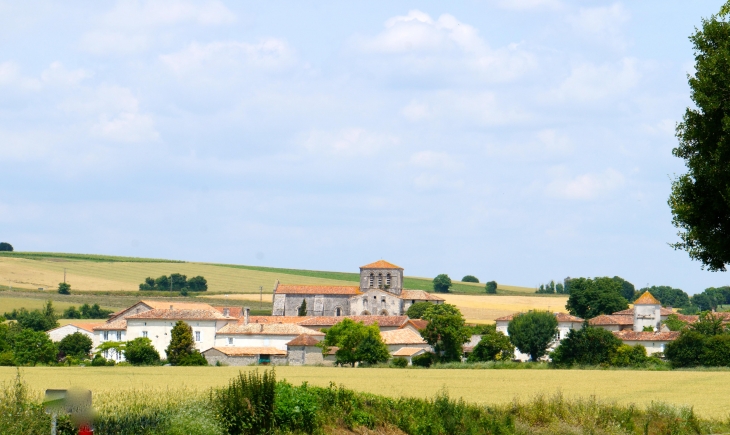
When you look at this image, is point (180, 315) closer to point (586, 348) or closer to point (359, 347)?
point (359, 347)

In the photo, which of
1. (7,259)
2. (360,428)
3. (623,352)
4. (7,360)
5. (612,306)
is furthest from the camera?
(7,259)

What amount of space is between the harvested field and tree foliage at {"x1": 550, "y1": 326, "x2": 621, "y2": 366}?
160 feet

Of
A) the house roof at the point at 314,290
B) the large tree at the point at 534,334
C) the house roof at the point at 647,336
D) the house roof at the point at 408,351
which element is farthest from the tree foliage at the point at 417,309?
the house roof at the point at 408,351

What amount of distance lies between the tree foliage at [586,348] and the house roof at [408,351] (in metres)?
12.8

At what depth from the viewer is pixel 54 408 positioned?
21922 mm

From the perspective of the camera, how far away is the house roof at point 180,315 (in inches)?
3927

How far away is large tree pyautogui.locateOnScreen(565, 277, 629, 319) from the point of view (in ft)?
446

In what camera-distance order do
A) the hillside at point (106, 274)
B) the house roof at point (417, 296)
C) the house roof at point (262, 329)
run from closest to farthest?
the house roof at point (262, 329), the house roof at point (417, 296), the hillside at point (106, 274)

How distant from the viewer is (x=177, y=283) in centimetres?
17575

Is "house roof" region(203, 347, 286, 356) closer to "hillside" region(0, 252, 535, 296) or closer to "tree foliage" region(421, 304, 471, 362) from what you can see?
"tree foliage" region(421, 304, 471, 362)

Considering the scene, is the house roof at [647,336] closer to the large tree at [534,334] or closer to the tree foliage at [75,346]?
the large tree at [534,334]

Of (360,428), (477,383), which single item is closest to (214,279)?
(477,383)

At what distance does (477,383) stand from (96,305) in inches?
3784

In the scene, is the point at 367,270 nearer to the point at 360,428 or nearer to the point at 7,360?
Result: the point at 7,360
